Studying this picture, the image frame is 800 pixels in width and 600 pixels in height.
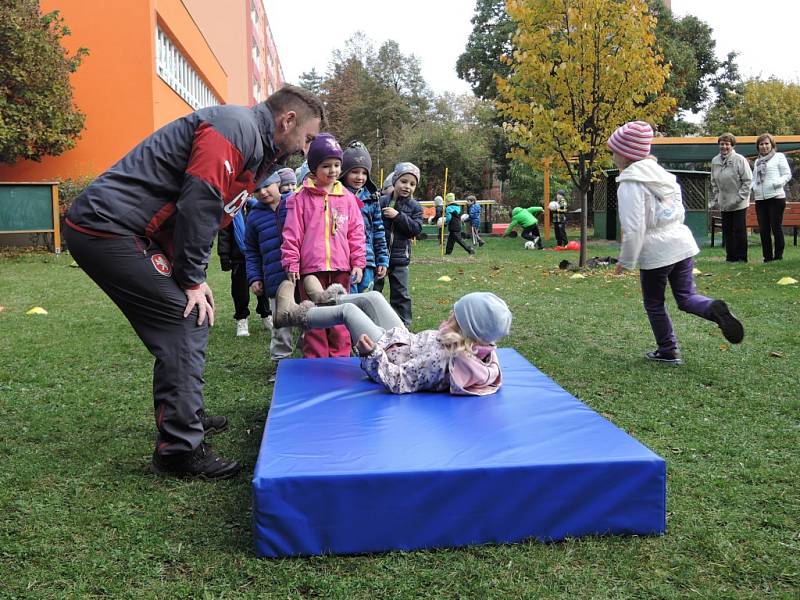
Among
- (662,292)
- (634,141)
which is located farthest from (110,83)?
(662,292)

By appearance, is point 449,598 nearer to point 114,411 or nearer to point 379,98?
point 114,411

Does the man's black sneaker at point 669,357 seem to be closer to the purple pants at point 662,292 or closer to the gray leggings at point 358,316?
the purple pants at point 662,292

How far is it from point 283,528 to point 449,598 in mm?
680

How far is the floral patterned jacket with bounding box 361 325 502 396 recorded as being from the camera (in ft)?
13.2

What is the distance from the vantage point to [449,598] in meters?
2.64

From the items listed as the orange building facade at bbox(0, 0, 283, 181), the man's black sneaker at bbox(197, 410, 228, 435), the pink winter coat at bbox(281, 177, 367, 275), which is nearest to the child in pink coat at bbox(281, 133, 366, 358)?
the pink winter coat at bbox(281, 177, 367, 275)

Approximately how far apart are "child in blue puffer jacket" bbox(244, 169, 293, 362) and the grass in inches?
12.0

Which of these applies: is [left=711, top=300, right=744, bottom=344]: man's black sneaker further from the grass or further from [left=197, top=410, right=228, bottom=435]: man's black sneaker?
[left=197, top=410, right=228, bottom=435]: man's black sneaker

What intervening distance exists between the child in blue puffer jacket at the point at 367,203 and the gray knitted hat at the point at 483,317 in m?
2.50

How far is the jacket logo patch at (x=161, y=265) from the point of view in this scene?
3578 mm

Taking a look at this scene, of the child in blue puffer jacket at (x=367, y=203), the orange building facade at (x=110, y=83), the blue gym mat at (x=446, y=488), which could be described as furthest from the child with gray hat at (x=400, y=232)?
the orange building facade at (x=110, y=83)

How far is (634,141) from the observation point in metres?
6.09

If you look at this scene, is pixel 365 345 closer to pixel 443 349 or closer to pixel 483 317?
pixel 443 349

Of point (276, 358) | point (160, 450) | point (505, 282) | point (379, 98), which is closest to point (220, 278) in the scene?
point (505, 282)
